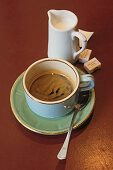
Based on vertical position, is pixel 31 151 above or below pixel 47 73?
below

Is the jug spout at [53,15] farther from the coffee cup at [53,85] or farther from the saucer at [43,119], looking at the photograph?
the saucer at [43,119]

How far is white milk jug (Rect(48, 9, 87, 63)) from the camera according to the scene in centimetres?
64

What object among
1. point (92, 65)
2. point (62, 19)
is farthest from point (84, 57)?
point (62, 19)

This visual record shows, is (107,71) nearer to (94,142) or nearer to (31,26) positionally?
(94,142)

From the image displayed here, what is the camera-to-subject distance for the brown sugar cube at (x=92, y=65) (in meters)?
0.71

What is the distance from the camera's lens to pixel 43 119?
61cm

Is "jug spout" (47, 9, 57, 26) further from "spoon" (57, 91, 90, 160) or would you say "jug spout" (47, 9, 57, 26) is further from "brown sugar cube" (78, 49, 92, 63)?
"spoon" (57, 91, 90, 160)

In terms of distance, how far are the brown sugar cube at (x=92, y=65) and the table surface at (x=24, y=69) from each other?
2 cm

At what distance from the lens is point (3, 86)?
70 centimetres

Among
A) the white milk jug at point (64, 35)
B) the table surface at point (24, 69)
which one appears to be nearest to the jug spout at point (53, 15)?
the white milk jug at point (64, 35)

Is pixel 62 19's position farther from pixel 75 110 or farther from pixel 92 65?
pixel 75 110

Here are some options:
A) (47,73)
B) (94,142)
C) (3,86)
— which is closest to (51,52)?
(47,73)

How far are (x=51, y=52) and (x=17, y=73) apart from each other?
0.47 feet

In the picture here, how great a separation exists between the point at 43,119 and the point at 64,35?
0.27 meters
